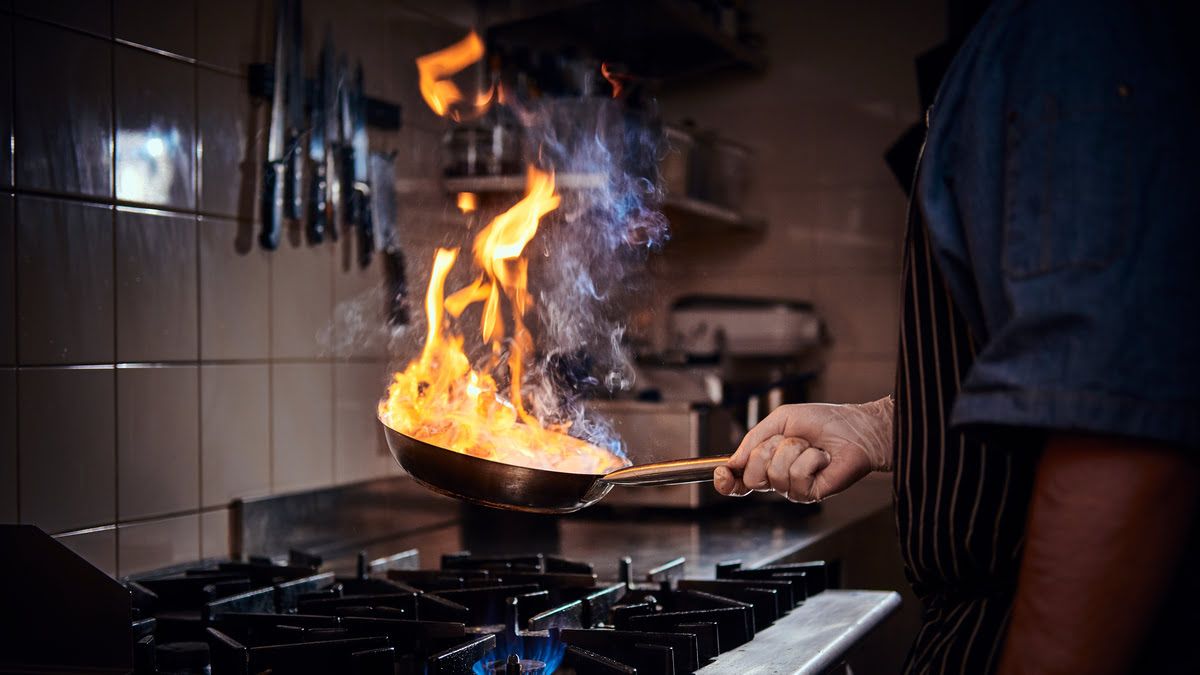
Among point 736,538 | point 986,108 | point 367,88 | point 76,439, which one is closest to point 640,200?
point 367,88

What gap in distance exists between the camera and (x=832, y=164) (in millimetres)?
3070

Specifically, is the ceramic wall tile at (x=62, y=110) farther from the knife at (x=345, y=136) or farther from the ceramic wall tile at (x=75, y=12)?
the knife at (x=345, y=136)

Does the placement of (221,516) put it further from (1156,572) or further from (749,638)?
(1156,572)

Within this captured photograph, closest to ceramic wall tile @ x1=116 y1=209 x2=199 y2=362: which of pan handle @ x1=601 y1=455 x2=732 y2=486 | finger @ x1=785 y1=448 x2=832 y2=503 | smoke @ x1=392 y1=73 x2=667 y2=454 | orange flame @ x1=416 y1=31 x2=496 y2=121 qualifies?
smoke @ x1=392 y1=73 x2=667 y2=454

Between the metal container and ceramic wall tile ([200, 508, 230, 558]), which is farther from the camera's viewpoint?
the metal container

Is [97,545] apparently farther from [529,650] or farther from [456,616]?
[529,650]

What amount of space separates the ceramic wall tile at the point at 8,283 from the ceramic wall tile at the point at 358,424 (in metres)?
0.70

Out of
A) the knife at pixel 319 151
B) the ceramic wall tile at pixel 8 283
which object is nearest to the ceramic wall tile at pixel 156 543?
the ceramic wall tile at pixel 8 283

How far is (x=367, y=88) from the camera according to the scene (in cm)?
215

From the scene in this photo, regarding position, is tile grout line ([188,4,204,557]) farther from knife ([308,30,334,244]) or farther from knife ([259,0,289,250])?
knife ([308,30,334,244])

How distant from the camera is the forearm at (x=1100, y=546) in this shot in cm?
55

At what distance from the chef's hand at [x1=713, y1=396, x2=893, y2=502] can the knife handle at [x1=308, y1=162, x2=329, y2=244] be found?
1.20m

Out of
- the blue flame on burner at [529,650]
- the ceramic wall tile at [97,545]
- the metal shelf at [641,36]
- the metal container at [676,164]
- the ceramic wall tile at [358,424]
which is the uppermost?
the metal shelf at [641,36]

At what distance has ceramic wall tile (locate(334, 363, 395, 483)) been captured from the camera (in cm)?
207
